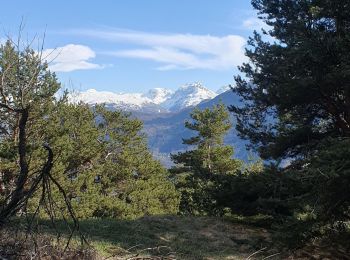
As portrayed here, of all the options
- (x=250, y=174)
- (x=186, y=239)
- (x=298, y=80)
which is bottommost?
(x=186, y=239)

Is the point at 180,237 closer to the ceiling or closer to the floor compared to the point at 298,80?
closer to the floor

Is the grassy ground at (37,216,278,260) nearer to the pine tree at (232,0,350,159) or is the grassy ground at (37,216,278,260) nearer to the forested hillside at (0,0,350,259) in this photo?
the forested hillside at (0,0,350,259)

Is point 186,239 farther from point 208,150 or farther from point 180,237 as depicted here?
point 208,150

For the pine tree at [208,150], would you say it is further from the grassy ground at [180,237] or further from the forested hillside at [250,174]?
the grassy ground at [180,237]

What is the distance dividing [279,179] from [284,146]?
20.5 feet

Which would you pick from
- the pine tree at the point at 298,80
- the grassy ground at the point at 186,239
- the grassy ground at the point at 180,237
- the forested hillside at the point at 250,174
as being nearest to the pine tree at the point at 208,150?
the forested hillside at the point at 250,174

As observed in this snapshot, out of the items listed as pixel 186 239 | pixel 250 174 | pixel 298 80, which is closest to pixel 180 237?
pixel 186 239

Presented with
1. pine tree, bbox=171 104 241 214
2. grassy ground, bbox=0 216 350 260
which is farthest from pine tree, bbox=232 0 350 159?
pine tree, bbox=171 104 241 214

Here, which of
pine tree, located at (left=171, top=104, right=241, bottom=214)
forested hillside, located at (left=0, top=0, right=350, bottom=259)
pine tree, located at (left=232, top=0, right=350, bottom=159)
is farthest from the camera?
pine tree, located at (left=171, top=104, right=241, bottom=214)

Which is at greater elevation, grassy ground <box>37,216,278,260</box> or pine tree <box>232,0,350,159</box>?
pine tree <box>232,0,350,159</box>

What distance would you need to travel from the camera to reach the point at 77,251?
18.3 ft

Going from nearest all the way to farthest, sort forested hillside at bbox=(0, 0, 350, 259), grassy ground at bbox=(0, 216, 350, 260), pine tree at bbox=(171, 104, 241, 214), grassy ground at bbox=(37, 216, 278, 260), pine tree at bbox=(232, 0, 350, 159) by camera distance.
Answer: forested hillside at bbox=(0, 0, 350, 259)
grassy ground at bbox=(0, 216, 350, 260)
grassy ground at bbox=(37, 216, 278, 260)
pine tree at bbox=(232, 0, 350, 159)
pine tree at bbox=(171, 104, 241, 214)

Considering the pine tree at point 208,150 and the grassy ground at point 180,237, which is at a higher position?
the pine tree at point 208,150

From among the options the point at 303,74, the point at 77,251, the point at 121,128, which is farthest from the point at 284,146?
the point at 121,128
